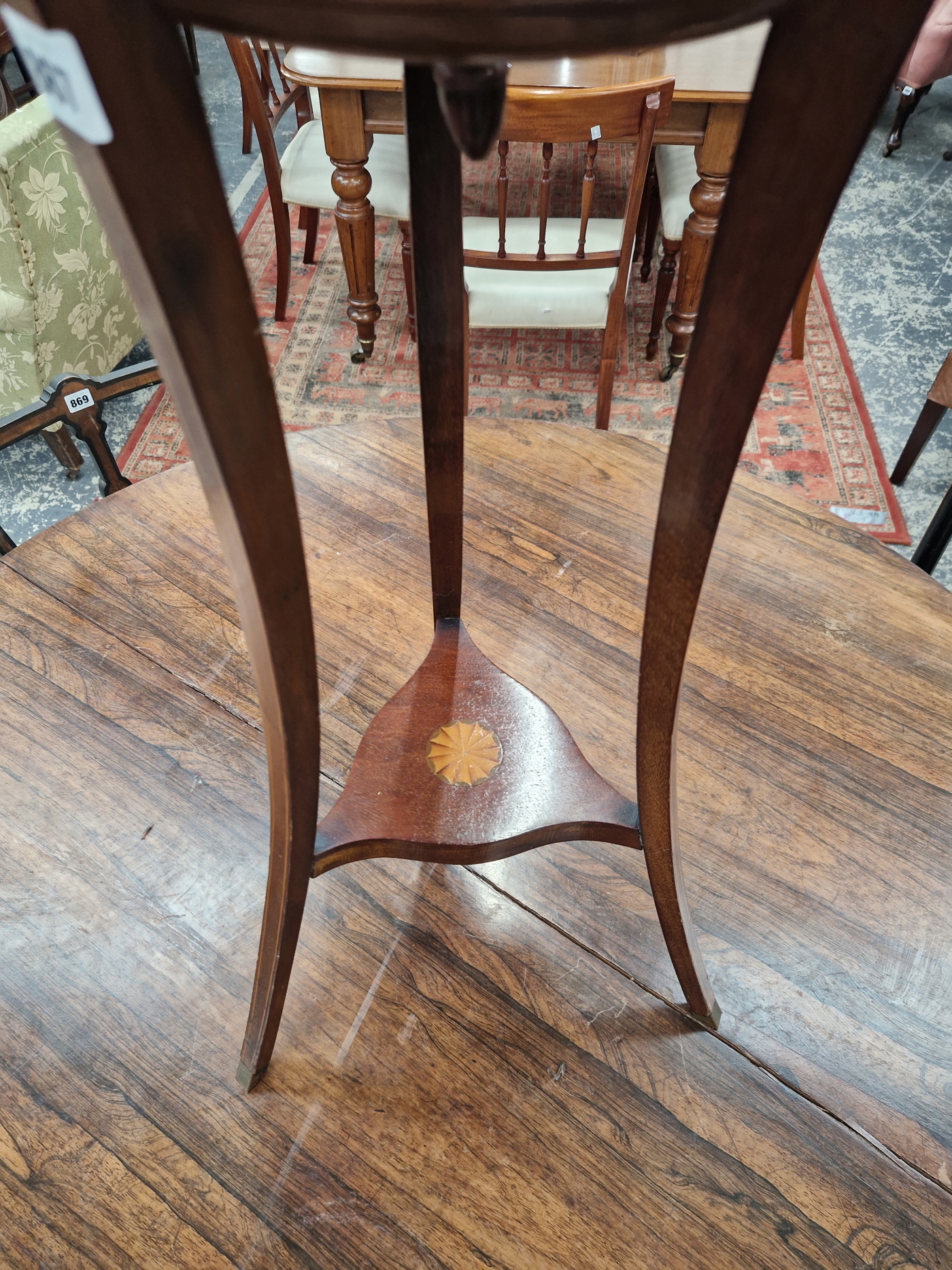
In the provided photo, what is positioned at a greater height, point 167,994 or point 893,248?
point 167,994

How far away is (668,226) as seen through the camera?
168cm

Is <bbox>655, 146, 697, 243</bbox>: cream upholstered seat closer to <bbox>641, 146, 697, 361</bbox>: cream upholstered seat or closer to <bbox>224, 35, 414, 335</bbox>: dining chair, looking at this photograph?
<bbox>641, 146, 697, 361</bbox>: cream upholstered seat

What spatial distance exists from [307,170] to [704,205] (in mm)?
795

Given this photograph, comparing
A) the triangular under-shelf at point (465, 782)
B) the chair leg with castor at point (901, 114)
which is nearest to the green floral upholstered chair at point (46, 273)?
the triangular under-shelf at point (465, 782)

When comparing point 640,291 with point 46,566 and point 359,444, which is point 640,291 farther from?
point 46,566

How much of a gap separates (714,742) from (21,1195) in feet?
1.83

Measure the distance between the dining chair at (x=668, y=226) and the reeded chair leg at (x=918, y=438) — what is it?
290 mm

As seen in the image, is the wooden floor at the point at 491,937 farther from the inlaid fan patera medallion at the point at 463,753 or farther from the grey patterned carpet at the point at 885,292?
the grey patterned carpet at the point at 885,292

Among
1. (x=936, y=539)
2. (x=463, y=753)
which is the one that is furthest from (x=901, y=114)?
(x=463, y=753)

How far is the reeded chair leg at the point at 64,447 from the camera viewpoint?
1.47 m

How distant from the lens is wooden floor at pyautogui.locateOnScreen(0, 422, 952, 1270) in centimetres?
52

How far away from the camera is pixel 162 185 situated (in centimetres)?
26

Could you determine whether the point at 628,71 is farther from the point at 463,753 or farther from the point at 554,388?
the point at 463,753

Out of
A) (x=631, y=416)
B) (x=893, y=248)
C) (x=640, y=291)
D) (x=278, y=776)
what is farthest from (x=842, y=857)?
(x=893, y=248)
